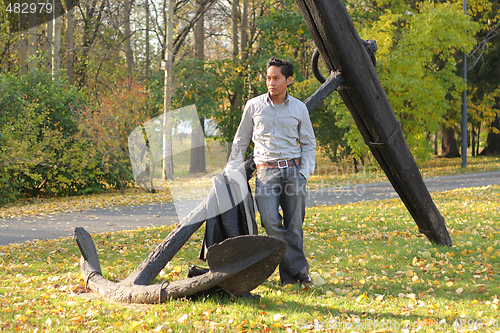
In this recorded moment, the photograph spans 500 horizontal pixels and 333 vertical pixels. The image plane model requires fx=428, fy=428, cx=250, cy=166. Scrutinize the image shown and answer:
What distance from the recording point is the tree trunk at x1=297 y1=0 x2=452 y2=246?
11.3 feet

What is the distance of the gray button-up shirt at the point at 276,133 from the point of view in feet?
12.2

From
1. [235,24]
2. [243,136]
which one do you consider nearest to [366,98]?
[243,136]

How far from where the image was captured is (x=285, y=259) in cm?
392

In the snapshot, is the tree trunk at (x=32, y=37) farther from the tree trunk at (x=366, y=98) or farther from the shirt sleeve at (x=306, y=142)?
the tree trunk at (x=366, y=98)

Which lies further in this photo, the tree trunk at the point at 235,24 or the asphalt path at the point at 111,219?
the tree trunk at the point at 235,24

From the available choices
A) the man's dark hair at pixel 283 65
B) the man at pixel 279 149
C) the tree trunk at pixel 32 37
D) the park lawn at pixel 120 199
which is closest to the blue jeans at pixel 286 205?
the man at pixel 279 149

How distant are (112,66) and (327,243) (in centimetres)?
1884

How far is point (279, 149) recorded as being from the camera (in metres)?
3.73

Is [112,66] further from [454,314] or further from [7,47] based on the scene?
[454,314]

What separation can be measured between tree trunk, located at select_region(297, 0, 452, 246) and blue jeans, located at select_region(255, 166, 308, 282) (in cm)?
88

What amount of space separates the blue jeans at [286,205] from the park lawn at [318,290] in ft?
0.99

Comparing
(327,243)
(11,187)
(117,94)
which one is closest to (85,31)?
(117,94)

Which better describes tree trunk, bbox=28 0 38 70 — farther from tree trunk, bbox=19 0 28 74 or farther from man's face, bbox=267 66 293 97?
man's face, bbox=267 66 293 97

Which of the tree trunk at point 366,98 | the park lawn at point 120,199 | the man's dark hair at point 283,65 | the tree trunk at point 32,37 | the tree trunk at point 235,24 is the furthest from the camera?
the tree trunk at point 235,24
